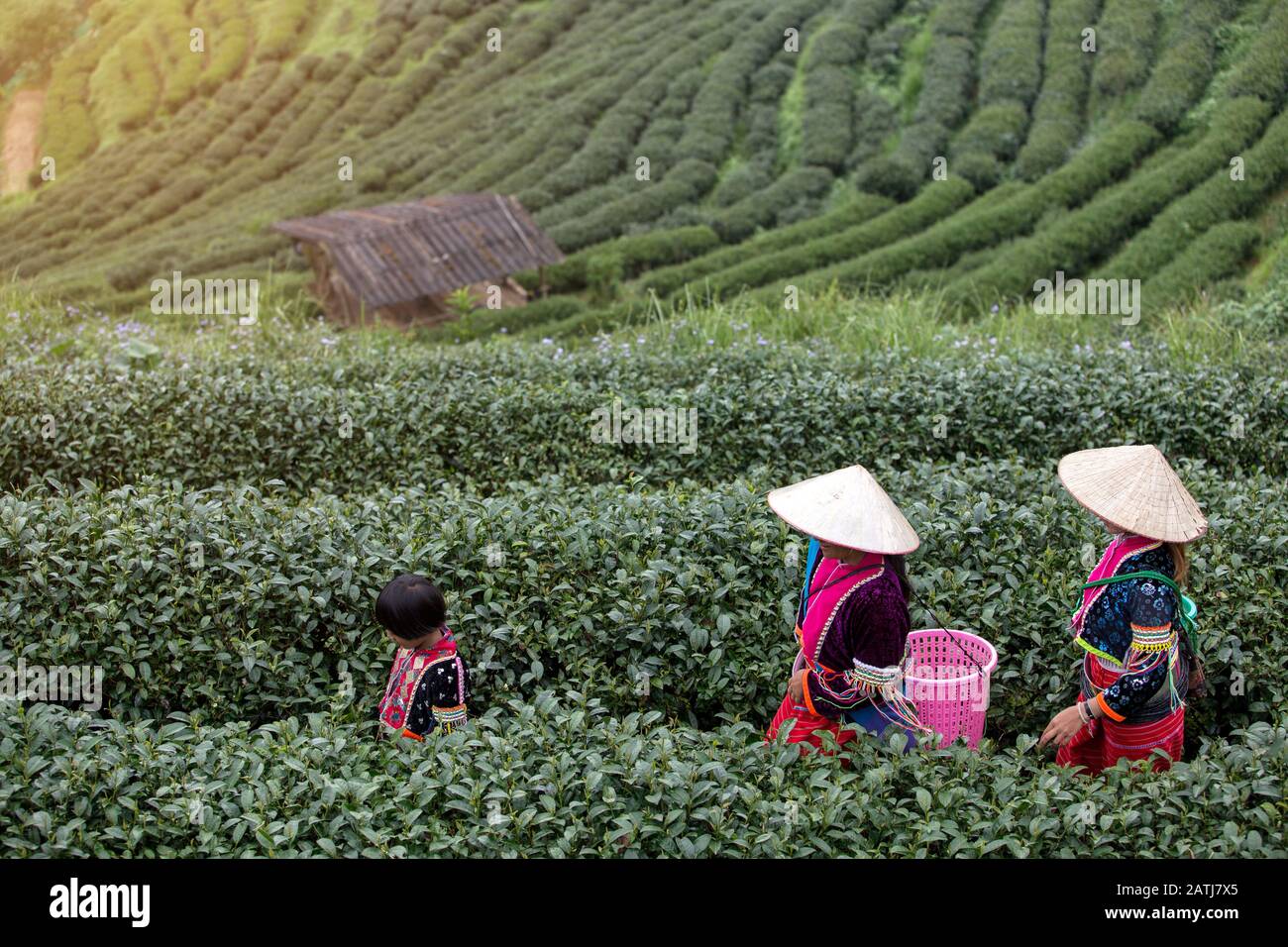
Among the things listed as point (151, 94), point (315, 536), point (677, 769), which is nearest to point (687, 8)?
point (151, 94)

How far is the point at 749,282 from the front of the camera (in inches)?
577

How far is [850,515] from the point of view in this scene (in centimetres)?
330

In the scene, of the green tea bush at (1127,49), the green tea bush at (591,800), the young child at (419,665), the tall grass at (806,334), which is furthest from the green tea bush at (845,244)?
the green tea bush at (591,800)

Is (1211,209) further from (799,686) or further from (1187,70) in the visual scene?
(799,686)

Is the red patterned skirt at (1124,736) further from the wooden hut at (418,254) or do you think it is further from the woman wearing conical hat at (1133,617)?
the wooden hut at (418,254)

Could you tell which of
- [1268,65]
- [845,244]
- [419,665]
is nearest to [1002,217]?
[845,244]

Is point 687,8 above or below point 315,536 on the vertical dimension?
above

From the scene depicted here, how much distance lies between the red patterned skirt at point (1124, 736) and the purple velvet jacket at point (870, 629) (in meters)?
0.61

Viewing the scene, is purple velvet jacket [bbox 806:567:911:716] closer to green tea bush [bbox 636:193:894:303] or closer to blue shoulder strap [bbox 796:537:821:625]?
blue shoulder strap [bbox 796:537:821:625]

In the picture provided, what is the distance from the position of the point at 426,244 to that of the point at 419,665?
11379mm

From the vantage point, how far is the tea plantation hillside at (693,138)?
1396cm

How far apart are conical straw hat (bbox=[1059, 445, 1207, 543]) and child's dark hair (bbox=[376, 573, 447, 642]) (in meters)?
1.97
